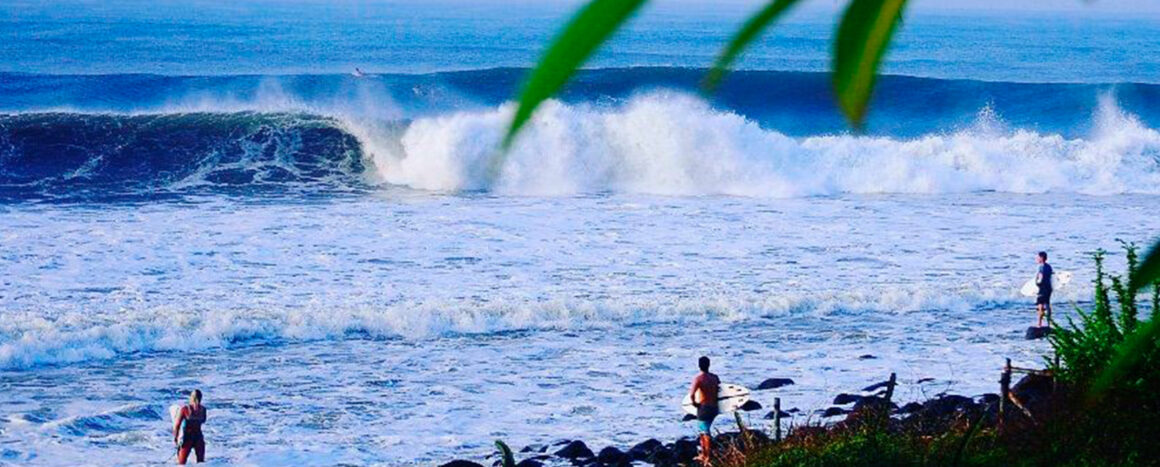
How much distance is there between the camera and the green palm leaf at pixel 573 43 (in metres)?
0.43

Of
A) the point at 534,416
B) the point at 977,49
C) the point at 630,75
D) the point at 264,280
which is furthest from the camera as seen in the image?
the point at 977,49

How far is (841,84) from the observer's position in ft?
1.54

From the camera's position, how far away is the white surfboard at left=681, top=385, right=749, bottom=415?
9836mm

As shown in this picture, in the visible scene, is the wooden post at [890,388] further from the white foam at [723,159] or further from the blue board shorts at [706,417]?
the white foam at [723,159]

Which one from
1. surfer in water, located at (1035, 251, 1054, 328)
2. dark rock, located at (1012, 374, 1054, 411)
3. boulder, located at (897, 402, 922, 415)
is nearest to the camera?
dark rock, located at (1012, 374, 1054, 411)

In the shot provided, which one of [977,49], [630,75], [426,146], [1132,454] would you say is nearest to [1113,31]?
[977,49]

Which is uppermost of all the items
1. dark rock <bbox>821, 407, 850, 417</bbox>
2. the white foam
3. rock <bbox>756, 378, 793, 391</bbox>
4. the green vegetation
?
the white foam

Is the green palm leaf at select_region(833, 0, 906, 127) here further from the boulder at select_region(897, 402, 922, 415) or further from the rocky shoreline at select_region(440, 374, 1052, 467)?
the boulder at select_region(897, 402, 922, 415)

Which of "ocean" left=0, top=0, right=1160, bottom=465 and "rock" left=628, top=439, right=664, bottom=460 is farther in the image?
"ocean" left=0, top=0, right=1160, bottom=465

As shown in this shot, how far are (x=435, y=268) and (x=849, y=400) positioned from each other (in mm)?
7173

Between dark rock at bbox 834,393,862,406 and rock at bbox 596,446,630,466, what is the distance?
2.17 m

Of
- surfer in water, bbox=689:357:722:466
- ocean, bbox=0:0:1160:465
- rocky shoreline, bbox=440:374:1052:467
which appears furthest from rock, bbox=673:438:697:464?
ocean, bbox=0:0:1160:465

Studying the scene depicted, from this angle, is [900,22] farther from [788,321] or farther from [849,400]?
[788,321]

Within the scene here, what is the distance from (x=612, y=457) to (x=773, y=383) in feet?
8.46
